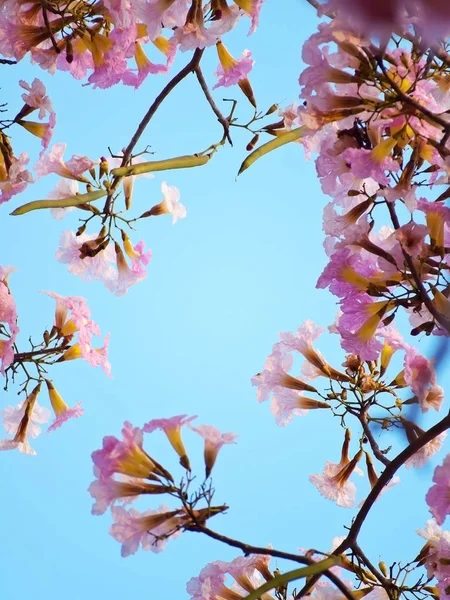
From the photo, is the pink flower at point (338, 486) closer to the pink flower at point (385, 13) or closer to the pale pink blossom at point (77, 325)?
the pale pink blossom at point (77, 325)

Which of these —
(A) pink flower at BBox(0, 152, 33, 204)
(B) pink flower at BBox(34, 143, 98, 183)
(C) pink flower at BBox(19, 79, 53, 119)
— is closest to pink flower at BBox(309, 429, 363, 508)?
(B) pink flower at BBox(34, 143, 98, 183)

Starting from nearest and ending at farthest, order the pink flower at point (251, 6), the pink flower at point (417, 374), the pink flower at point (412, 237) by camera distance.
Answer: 1. the pink flower at point (412, 237)
2. the pink flower at point (417, 374)
3. the pink flower at point (251, 6)

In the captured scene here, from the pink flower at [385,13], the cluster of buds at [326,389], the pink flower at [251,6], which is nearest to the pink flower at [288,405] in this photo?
the cluster of buds at [326,389]

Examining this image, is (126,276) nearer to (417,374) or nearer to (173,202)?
(173,202)

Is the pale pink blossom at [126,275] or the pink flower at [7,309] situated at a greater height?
the pale pink blossom at [126,275]

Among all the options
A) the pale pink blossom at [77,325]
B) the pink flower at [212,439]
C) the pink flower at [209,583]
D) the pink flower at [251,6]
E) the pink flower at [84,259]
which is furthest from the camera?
the pink flower at [84,259]

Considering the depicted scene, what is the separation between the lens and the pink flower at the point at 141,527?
159 cm

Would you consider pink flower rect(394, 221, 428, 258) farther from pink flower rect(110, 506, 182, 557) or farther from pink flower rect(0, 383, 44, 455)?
pink flower rect(0, 383, 44, 455)

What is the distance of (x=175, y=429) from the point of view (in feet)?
5.23

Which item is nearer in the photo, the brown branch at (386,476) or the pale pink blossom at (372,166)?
the brown branch at (386,476)

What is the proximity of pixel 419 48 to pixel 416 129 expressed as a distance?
175mm

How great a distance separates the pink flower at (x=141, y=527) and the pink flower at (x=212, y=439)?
0.14 meters

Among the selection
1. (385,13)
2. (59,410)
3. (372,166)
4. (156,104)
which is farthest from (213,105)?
(385,13)

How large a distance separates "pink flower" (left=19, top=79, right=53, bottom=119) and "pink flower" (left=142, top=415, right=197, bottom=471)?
1.47 meters
